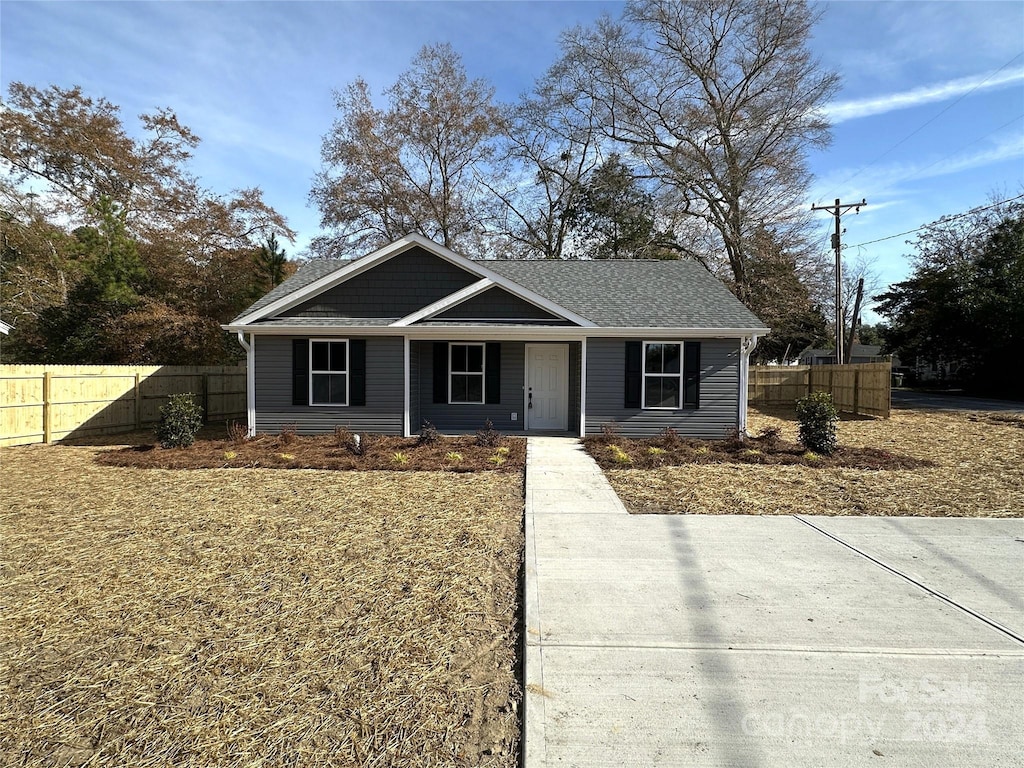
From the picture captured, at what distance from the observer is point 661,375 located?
12320 mm

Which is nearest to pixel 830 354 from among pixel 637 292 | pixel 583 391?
pixel 637 292

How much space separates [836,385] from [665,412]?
1108cm

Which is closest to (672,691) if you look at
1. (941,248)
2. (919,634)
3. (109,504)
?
(919,634)

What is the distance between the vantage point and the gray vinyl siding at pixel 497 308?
1227cm

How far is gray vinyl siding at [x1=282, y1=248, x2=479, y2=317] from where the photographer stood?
1238 centimetres

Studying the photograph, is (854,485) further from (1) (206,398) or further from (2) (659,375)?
(1) (206,398)

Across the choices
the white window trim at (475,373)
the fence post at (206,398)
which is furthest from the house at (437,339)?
the fence post at (206,398)

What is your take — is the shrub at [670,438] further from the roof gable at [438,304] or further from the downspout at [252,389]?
the downspout at [252,389]

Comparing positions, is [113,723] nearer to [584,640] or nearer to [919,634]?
[584,640]

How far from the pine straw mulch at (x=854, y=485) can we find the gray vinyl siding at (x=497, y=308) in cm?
469

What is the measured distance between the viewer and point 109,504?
6.83 meters

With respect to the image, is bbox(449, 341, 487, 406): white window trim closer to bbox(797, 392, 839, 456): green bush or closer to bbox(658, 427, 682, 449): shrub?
bbox(658, 427, 682, 449): shrub

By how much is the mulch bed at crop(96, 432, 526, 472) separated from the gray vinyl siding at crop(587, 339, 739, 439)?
87.6 inches

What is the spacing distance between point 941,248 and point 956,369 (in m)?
7.68
